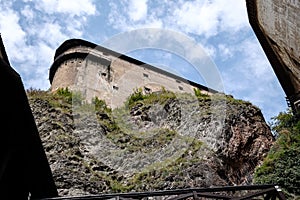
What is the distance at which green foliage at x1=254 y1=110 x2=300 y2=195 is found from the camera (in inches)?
422

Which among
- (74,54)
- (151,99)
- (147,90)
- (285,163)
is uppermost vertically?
(74,54)

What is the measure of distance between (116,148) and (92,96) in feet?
28.3

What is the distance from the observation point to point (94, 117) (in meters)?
19.3

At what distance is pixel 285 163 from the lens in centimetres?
1141

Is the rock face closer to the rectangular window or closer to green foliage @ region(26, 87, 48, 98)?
green foliage @ region(26, 87, 48, 98)

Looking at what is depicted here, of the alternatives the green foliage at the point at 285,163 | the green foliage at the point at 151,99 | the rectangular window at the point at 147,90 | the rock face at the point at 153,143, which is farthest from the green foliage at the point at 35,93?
the green foliage at the point at 285,163

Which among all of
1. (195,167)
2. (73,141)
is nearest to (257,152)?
(195,167)

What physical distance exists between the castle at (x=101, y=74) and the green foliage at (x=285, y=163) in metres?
14.1

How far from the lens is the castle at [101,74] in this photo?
25938 millimetres

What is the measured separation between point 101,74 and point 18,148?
22.4 meters

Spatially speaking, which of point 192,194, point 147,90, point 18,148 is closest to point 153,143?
point 192,194

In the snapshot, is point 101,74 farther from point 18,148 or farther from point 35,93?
point 18,148

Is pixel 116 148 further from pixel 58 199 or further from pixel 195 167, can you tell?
pixel 58 199

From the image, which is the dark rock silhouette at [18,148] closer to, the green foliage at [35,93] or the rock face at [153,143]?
the rock face at [153,143]
